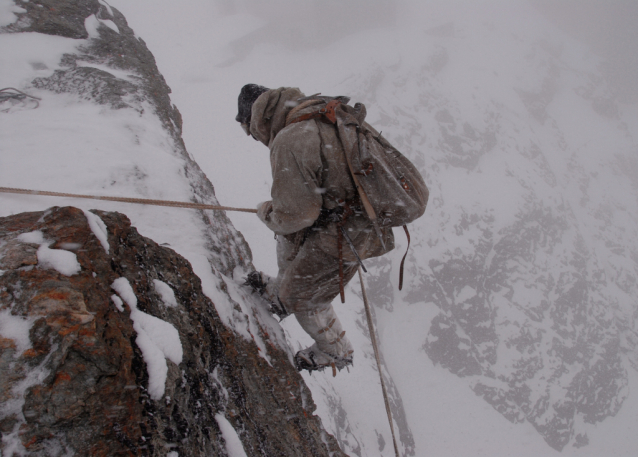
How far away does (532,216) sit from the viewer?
4619 centimetres

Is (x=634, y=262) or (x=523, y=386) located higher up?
(x=634, y=262)

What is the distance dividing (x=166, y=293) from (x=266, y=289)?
1.62m

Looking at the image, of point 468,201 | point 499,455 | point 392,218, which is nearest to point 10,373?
point 392,218

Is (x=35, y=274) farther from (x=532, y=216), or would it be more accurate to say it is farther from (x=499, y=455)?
(x=532, y=216)

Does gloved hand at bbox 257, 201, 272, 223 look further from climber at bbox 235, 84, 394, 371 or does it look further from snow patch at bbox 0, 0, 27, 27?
snow patch at bbox 0, 0, 27, 27

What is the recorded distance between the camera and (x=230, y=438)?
1884 millimetres

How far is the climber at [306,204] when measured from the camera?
6.96ft

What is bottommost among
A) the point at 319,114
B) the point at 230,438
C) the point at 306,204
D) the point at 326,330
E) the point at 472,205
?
the point at 472,205

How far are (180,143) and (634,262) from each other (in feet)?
243

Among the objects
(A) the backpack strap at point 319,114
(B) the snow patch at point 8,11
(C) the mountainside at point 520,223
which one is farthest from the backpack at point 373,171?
(C) the mountainside at point 520,223

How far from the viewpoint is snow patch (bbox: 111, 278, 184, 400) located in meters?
1.47

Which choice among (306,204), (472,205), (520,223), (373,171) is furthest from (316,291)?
(520,223)

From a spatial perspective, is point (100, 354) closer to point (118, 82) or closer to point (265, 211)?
point (265, 211)

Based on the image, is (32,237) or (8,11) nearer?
(32,237)
